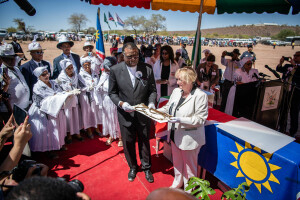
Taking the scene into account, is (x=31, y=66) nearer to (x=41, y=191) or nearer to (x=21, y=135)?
(x=21, y=135)

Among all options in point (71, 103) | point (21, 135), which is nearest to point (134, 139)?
point (71, 103)

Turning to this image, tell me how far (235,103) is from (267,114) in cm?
69

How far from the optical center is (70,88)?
3.95 meters

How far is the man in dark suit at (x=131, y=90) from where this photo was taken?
2.86m

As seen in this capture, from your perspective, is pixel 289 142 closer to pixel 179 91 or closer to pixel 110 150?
pixel 179 91

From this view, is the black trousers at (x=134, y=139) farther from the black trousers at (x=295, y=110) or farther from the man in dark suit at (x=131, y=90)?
the black trousers at (x=295, y=110)

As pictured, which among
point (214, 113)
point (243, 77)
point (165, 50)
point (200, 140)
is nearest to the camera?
point (200, 140)

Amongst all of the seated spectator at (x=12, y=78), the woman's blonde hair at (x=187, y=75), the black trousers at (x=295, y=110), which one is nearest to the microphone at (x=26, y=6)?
the seated spectator at (x=12, y=78)

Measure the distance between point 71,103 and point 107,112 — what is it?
0.87 m

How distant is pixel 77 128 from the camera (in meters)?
4.46

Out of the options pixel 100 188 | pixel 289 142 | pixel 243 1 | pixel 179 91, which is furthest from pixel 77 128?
pixel 243 1

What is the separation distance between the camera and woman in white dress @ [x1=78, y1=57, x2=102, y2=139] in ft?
14.4

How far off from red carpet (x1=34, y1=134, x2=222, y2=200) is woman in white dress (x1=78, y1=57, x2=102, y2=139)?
0.61 metres

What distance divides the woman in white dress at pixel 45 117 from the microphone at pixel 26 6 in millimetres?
2721
